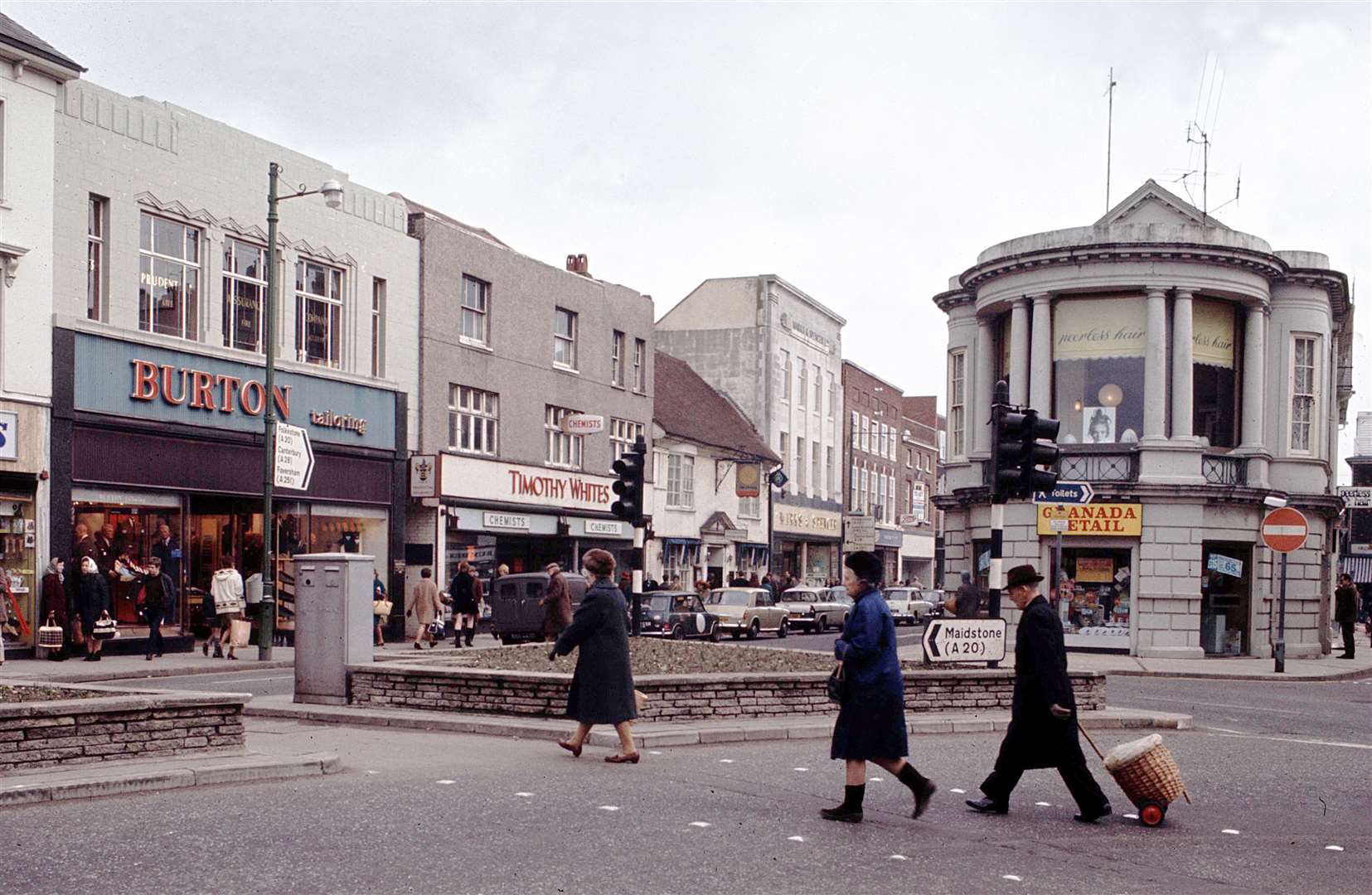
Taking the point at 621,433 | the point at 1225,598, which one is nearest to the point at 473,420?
the point at 621,433

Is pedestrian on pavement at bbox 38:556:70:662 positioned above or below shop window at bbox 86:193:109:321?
below

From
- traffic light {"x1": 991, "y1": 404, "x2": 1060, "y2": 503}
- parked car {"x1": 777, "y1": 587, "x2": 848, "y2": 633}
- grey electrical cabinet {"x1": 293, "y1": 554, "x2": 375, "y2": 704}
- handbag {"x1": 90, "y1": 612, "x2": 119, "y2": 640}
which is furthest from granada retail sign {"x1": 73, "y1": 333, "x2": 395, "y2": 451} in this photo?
traffic light {"x1": 991, "y1": 404, "x2": 1060, "y2": 503}

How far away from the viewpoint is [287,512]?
31.4m

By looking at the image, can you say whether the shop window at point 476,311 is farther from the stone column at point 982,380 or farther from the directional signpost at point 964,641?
the directional signpost at point 964,641

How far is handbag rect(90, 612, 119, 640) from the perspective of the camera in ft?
80.5

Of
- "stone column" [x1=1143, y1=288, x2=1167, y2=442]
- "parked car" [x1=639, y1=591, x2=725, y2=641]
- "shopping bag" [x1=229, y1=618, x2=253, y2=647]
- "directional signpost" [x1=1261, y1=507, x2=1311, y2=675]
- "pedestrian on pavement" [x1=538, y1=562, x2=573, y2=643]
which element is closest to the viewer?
"pedestrian on pavement" [x1=538, y1=562, x2=573, y2=643]

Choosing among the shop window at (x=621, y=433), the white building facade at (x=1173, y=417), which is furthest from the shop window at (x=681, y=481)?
the white building facade at (x=1173, y=417)

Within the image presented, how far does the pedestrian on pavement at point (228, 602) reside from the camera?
25328mm

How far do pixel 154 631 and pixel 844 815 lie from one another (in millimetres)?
18799

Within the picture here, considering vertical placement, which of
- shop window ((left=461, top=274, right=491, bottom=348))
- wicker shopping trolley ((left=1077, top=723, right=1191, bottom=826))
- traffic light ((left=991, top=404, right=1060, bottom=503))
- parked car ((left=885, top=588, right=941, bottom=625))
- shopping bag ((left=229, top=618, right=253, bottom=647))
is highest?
shop window ((left=461, top=274, right=491, bottom=348))

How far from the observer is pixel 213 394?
28.9 m

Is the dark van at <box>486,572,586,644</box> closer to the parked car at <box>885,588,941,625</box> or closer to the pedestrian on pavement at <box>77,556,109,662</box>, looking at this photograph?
the pedestrian on pavement at <box>77,556,109,662</box>

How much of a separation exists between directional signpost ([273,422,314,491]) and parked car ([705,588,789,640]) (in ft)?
46.9

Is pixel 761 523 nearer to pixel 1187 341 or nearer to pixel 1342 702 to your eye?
pixel 1187 341
